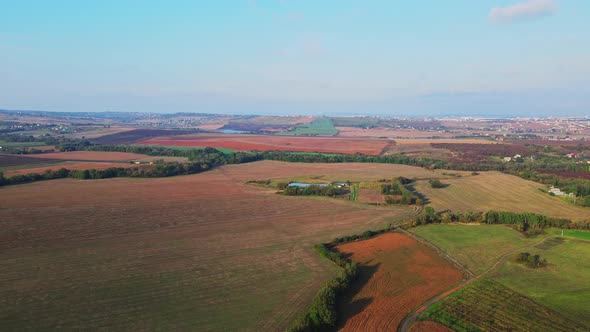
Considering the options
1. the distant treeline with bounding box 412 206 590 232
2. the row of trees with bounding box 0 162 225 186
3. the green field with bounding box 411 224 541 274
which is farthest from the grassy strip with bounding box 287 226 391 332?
the row of trees with bounding box 0 162 225 186

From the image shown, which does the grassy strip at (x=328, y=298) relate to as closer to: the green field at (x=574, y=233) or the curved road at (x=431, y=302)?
the curved road at (x=431, y=302)

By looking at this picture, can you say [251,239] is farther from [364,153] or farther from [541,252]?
[364,153]

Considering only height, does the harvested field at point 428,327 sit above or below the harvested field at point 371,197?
below

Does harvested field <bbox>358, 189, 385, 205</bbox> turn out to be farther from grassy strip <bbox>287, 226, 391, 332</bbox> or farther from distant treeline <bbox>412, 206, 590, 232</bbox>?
grassy strip <bbox>287, 226, 391, 332</bbox>

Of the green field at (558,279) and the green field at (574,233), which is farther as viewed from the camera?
the green field at (574,233)

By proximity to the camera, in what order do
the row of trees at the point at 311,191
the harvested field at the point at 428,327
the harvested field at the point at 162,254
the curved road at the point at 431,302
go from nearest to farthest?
1. the harvested field at the point at 428,327
2. the curved road at the point at 431,302
3. the harvested field at the point at 162,254
4. the row of trees at the point at 311,191

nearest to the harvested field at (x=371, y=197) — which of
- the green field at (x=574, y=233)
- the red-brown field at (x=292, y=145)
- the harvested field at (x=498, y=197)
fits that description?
the harvested field at (x=498, y=197)

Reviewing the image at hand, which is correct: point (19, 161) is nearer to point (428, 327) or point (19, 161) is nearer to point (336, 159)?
point (336, 159)
